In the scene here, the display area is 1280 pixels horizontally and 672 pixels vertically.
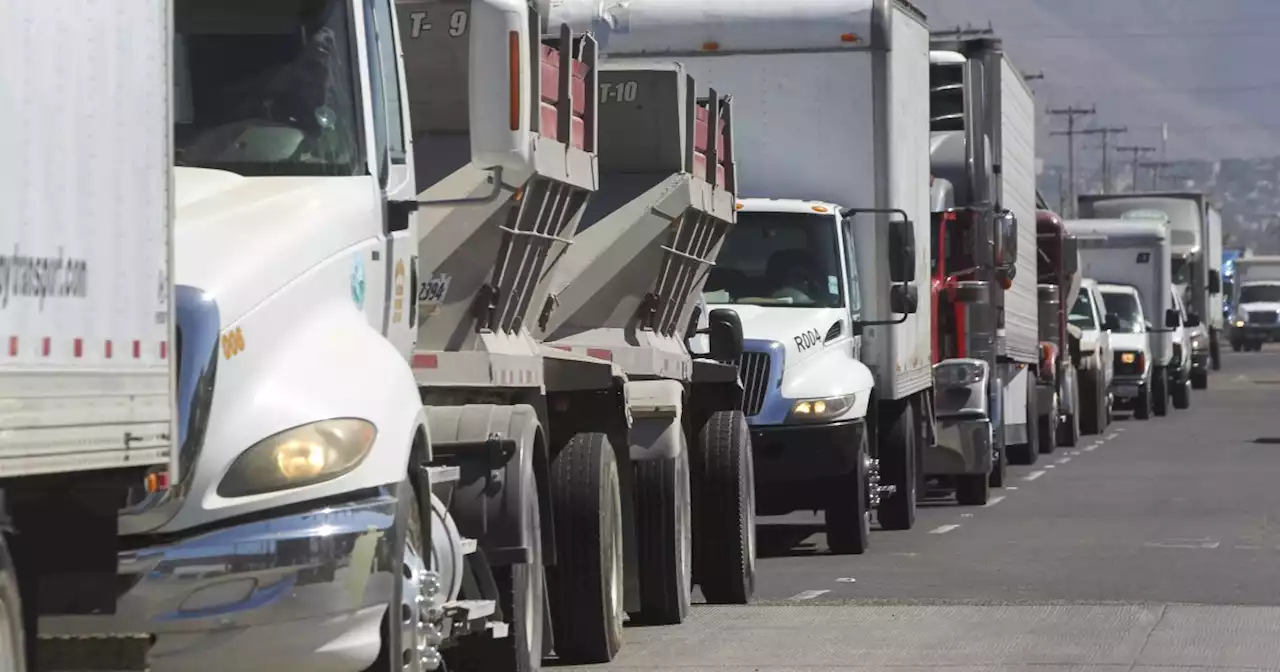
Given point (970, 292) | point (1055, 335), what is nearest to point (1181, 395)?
point (1055, 335)

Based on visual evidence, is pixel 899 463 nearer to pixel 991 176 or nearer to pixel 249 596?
pixel 991 176

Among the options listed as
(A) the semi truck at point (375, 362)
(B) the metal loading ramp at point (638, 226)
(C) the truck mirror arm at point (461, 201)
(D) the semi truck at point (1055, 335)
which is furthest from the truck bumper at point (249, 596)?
(D) the semi truck at point (1055, 335)

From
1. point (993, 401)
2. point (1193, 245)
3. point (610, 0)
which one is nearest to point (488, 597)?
point (610, 0)

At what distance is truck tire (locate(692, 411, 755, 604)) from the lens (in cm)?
1411

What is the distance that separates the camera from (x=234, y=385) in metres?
7.06

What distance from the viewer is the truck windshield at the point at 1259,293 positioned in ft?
293

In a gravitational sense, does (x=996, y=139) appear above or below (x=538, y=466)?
above

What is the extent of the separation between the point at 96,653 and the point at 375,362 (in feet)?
4.15

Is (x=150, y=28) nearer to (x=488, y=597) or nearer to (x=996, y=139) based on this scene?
(x=488, y=597)

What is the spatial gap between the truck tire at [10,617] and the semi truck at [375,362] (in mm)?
769

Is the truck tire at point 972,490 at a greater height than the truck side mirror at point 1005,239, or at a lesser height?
lesser

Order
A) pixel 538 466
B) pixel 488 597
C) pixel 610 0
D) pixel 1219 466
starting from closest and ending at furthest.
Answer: pixel 488 597, pixel 538 466, pixel 610 0, pixel 1219 466

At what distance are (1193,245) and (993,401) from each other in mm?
32213

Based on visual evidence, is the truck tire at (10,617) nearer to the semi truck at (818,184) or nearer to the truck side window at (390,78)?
the truck side window at (390,78)
